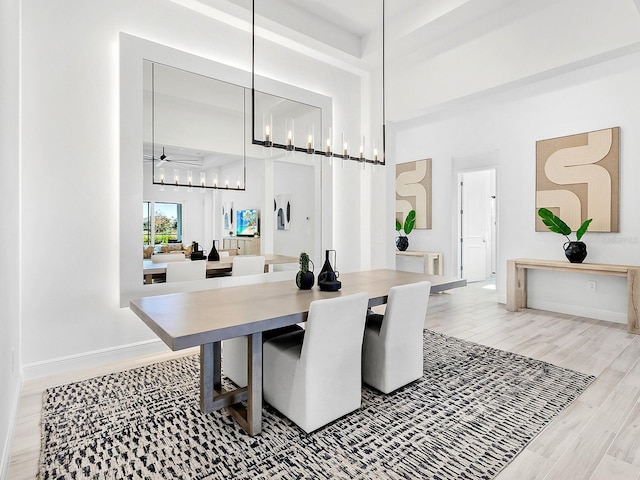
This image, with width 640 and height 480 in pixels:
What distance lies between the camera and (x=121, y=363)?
2984 millimetres

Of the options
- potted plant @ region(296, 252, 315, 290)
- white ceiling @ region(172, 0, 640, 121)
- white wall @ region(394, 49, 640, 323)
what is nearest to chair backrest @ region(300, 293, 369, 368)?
potted plant @ region(296, 252, 315, 290)

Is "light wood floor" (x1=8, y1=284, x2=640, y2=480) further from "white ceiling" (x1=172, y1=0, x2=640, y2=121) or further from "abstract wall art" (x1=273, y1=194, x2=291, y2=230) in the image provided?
"white ceiling" (x1=172, y1=0, x2=640, y2=121)

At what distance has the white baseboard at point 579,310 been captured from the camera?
4372 millimetres

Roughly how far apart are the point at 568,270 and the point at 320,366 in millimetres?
3928

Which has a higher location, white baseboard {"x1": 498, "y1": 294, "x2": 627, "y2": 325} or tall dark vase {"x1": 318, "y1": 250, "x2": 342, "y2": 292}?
tall dark vase {"x1": 318, "y1": 250, "x2": 342, "y2": 292}

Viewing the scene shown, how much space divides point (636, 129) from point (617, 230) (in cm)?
120

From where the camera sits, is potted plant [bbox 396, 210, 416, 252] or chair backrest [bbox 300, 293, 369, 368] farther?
potted plant [bbox 396, 210, 416, 252]

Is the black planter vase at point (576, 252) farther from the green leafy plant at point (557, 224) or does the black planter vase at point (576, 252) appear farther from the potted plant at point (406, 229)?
the potted plant at point (406, 229)

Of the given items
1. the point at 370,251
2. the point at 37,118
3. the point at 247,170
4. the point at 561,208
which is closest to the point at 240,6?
the point at 247,170

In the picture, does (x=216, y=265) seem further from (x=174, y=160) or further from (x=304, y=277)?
(x=304, y=277)

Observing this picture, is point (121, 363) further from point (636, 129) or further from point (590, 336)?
point (636, 129)

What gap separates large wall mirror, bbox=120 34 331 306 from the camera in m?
3.04

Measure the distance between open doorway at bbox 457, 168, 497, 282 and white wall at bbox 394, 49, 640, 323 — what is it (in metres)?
0.62

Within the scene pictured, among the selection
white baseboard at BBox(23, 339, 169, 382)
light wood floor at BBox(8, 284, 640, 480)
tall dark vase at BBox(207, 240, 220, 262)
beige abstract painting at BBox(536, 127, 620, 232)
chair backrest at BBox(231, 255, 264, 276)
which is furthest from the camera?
beige abstract painting at BBox(536, 127, 620, 232)
